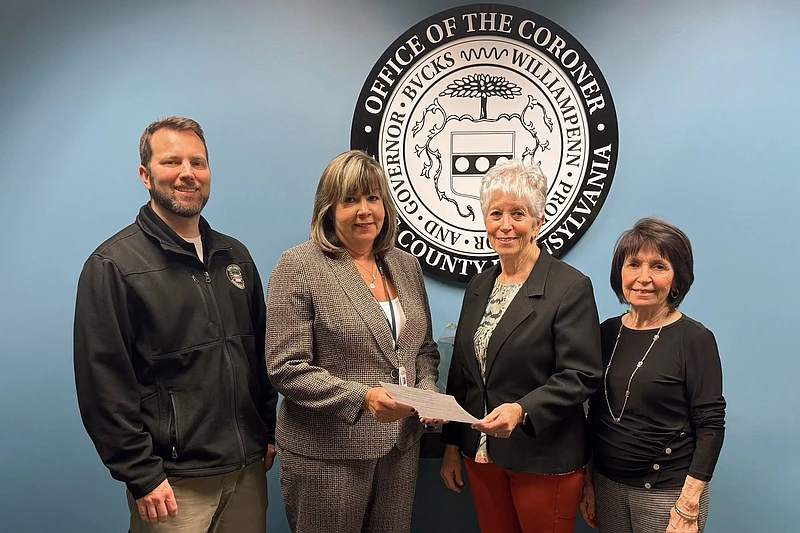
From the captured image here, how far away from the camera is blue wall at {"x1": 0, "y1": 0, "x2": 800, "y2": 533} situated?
223 centimetres

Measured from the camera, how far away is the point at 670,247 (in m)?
1.64

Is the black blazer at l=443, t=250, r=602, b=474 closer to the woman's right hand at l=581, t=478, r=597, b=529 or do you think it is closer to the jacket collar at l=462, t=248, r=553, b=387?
the jacket collar at l=462, t=248, r=553, b=387

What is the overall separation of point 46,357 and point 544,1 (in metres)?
2.31

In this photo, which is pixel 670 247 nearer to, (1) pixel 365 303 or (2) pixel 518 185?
(2) pixel 518 185

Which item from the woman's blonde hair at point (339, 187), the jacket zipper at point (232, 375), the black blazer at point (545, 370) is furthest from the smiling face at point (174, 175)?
the black blazer at point (545, 370)

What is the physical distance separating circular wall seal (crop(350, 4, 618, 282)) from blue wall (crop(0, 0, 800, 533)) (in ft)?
0.26

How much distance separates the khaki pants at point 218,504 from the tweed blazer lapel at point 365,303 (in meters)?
0.56

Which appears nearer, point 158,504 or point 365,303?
point 158,504

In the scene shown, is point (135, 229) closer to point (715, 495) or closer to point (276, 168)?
point (276, 168)

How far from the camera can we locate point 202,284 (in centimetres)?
167

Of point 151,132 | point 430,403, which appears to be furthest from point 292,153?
point 430,403

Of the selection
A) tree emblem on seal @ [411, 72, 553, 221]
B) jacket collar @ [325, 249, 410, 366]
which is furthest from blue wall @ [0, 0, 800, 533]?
jacket collar @ [325, 249, 410, 366]

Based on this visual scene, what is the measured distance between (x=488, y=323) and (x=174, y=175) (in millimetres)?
968

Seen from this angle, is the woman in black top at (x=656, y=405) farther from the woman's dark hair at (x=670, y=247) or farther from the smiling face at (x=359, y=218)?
the smiling face at (x=359, y=218)
